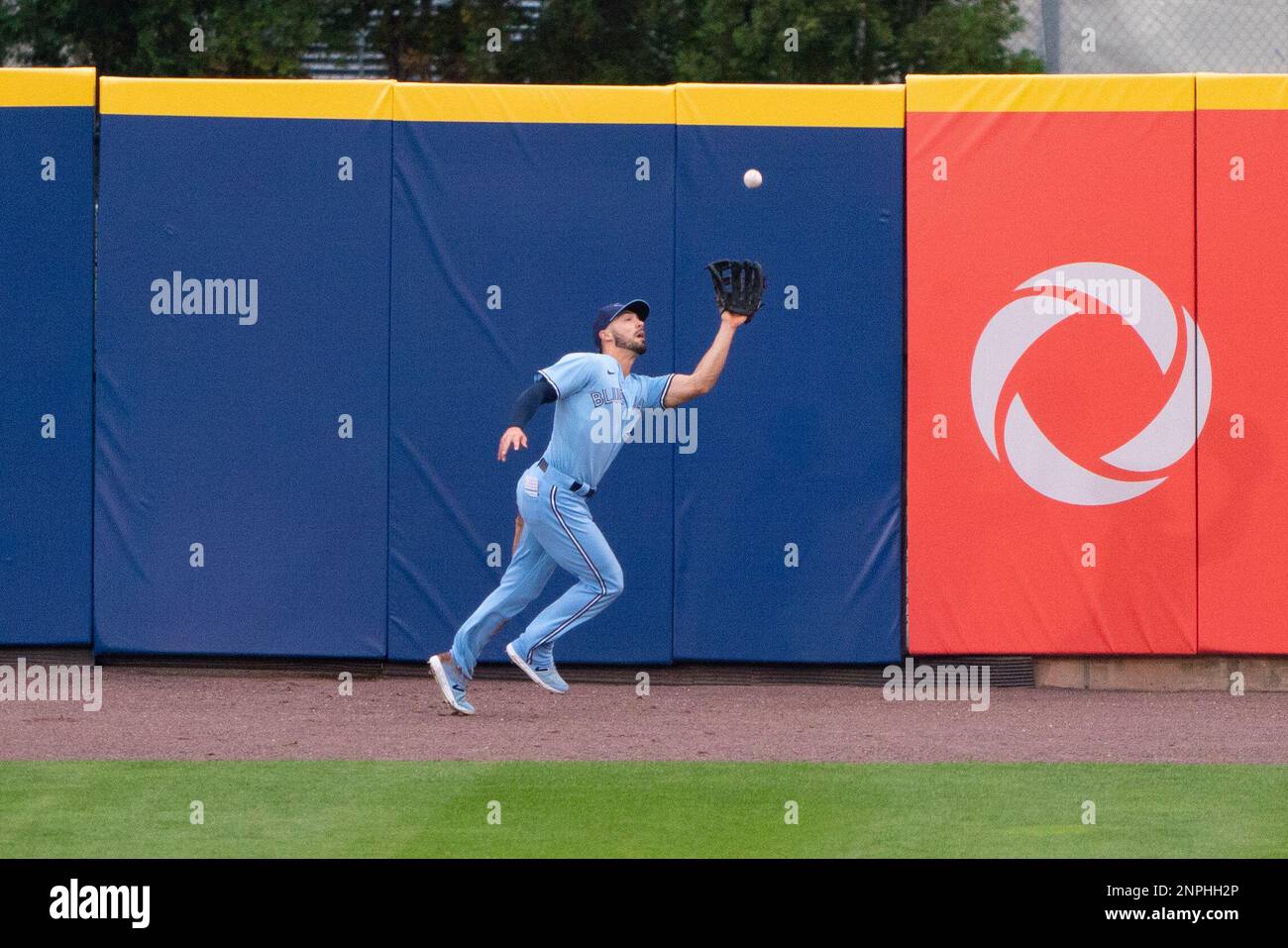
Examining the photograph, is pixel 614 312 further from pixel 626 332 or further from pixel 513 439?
pixel 513 439

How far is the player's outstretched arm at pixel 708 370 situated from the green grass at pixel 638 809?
2.35 m

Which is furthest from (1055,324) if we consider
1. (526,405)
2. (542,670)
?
(542,670)

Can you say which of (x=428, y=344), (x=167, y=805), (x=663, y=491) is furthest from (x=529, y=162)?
(x=167, y=805)

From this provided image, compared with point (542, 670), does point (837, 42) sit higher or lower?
higher

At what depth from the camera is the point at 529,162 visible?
10.1 m

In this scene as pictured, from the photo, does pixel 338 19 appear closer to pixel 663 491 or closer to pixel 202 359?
pixel 202 359

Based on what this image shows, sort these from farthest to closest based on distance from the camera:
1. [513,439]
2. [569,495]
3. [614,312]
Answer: [614,312]
[569,495]
[513,439]

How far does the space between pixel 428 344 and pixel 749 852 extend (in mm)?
4922

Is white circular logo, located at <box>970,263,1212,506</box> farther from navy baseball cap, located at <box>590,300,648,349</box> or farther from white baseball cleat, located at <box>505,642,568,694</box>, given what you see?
white baseball cleat, located at <box>505,642,568,694</box>

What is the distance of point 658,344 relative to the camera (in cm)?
1004

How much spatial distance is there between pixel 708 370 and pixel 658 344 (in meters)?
0.90

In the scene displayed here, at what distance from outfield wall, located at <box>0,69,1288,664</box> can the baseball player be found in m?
0.78

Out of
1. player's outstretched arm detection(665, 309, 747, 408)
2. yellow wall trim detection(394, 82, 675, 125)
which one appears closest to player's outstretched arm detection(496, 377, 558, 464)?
player's outstretched arm detection(665, 309, 747, 408)

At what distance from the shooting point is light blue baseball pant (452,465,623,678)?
911 centimetres
